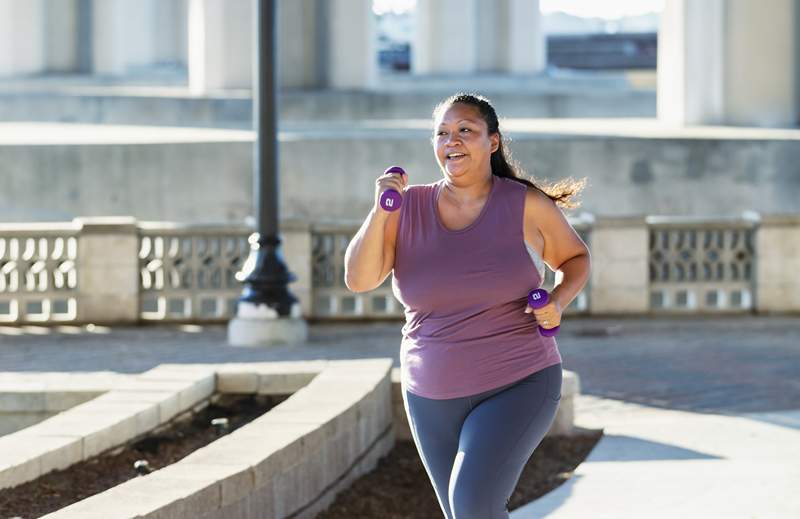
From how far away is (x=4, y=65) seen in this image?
144 ft

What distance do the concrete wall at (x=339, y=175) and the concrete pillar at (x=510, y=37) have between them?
81.9 feet

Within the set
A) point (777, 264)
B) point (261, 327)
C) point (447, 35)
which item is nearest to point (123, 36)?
point (447, 35)

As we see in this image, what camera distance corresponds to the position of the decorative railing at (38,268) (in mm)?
15141

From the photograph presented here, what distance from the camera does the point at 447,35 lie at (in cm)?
4481

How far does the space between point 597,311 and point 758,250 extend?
5.94 feet

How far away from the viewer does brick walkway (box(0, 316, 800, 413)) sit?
11.5 metres

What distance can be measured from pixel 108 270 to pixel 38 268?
0.68 m

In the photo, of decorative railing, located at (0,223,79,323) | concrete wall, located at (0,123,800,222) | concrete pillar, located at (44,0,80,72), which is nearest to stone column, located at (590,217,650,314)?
decorative railing, located at (0,223,79,323)

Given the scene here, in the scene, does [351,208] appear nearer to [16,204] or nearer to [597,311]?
[16,204]

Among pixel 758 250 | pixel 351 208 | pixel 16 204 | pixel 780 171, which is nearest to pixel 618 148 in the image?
pixel 780 171

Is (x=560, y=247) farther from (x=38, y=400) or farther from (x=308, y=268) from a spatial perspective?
(x=308, y=268)

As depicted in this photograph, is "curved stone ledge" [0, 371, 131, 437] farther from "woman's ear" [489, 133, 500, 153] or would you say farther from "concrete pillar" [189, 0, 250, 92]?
"concrete pillar" [189, 0, 250, 92]

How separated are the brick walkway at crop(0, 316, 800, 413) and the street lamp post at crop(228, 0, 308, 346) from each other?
253mm

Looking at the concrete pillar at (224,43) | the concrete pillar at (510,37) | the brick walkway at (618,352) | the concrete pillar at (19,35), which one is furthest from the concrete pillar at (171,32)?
the brick walkway at (618,352)
